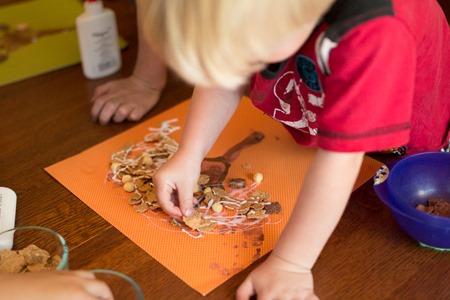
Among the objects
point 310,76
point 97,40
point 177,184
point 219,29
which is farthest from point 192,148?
point 97,40

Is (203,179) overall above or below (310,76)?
below

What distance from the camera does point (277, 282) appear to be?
2.15 ft

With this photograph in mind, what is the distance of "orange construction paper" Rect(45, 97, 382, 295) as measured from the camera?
722 mm

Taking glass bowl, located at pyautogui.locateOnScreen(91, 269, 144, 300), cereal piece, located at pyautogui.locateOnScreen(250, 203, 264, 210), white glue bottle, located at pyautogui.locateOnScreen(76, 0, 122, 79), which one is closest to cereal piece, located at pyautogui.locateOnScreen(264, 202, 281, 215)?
cereal piece, located at pyautogui.locateOnScreen(250, 203, 264, 210)

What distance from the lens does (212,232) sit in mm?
766

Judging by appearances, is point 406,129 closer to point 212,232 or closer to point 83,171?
point 212,232

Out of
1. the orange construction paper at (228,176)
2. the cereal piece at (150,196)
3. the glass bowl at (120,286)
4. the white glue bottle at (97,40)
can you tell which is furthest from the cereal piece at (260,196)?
the white glue bottle at (97,40)

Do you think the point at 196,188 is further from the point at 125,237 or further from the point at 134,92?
the point at 134,92

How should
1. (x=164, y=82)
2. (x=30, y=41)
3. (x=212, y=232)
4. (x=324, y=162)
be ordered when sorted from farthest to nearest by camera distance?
(x=30, y=41), (x=164, y=82), (x=212, y=232), (x=324, y=162)

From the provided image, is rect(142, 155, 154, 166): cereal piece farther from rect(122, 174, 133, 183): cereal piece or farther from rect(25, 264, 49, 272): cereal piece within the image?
rect(25, 264, 49, 272): cereal piece

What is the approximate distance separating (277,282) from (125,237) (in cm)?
22

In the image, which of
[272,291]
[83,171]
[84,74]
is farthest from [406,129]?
[84,74]

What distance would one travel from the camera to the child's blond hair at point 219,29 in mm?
525

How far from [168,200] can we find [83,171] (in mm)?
180
